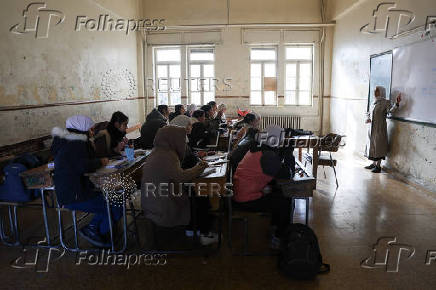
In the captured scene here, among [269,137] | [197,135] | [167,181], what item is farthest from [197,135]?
[167,181]

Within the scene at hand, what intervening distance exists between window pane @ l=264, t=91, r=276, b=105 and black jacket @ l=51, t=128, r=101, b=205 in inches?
307

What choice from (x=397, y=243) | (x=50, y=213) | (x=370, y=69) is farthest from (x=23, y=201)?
(x=370, y=69)

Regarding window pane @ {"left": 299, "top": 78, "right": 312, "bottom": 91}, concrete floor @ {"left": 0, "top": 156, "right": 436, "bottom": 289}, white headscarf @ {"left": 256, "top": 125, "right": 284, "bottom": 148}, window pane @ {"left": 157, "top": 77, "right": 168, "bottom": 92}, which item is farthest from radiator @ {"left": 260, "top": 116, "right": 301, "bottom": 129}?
white headscarf @ {"left": 256, "top": 125, "right": 284, "bottom": 148}

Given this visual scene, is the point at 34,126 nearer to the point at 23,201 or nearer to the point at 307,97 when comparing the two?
the point at 23,201

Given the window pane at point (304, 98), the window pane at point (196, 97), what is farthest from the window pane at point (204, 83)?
the window pane at point (304, 98)

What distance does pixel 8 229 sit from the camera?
3828 mm

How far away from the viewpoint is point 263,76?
10.2 metres

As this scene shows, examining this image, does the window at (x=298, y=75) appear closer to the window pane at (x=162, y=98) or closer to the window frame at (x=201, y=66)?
the window frame at (x=201, y=66)

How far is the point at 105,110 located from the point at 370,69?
5.65 meters

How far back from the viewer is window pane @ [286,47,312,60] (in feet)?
33.0

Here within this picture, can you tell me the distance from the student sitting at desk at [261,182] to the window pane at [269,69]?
7323 millimetres

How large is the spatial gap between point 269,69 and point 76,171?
8.07 meters

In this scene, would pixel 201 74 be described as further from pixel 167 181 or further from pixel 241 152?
pixel 167 181

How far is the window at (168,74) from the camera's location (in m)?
10.4
